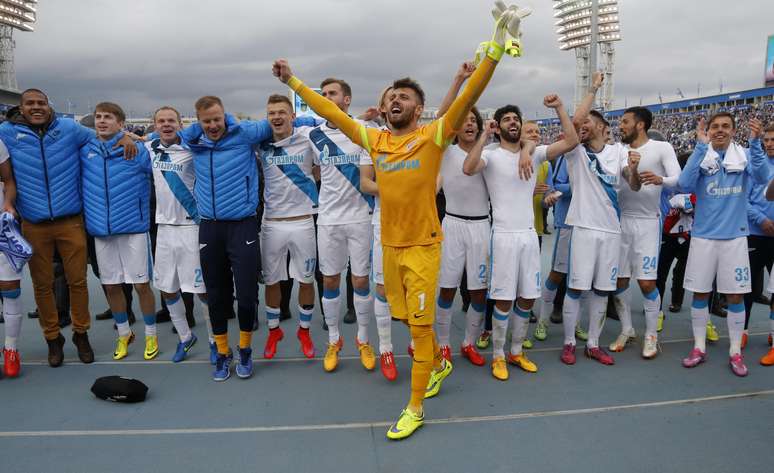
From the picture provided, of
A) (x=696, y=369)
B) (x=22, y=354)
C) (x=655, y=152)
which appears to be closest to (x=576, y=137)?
(x=655, y=152)

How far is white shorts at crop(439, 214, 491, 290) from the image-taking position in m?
3.62

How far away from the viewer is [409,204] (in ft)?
9.28

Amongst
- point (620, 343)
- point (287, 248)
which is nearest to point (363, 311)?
point (287, 248)

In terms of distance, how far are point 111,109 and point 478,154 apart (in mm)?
3032

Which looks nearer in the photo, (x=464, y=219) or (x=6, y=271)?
(x=464, y=219)

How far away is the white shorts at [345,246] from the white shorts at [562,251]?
185cm

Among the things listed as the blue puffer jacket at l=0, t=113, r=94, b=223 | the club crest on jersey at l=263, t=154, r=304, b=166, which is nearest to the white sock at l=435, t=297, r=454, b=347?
the club crest on jersey at l=263, t=154, r=304, b=166

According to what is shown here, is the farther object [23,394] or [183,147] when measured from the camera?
[183,147]

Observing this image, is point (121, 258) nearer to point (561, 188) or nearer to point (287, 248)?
point (287, 248)

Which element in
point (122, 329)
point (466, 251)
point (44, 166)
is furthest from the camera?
point (122, 329)

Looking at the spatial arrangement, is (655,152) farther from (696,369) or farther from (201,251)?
(201,251)

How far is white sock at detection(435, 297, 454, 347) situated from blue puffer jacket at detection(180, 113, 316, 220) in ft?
5.40

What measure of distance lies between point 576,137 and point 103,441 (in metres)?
3.60

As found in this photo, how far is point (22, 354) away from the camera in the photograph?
429 centimetres
